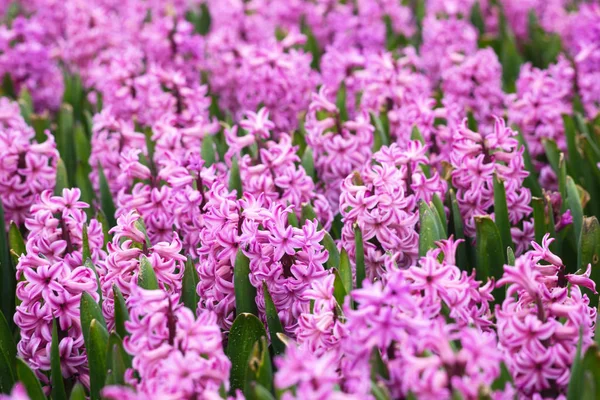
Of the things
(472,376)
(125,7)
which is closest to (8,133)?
(472,376)

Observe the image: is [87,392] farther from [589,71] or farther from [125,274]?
[589,71]

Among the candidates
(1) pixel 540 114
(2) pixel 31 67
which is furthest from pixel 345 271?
(2) pixel 31 67

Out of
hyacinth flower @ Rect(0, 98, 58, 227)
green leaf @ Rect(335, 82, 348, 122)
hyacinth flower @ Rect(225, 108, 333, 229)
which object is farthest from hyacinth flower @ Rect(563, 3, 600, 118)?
hyacinth flower @ Rect(0, 98, 58, 227)

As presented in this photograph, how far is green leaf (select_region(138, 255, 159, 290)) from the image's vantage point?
2.00m

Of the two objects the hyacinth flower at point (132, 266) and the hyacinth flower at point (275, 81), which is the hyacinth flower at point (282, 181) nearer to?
the hyacinth flower at point (132, 266)

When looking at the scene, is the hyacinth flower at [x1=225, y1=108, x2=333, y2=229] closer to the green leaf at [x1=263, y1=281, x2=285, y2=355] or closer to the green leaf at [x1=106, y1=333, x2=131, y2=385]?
the green leaf at [x1=263, y1=281, x2=285, y2=355]

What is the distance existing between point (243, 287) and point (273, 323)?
0.42 feet

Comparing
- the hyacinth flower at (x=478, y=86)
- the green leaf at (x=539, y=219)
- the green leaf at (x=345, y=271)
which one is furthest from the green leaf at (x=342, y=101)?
the green leaf at (x=345, y=271)

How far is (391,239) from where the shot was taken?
7.51 feet

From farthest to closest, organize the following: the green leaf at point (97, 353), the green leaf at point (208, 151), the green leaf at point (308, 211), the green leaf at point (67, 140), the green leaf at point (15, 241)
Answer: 1. the green leaf at point (67, 140)
2. the green leaf at point (208, 151)
3. the green leaf at point (15, 241)
4. the green leaf at point (308, 211)
5. the green leaf at point (97, 353)

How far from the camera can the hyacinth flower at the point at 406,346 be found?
141 centimetres

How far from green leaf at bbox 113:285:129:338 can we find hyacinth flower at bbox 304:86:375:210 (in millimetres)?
1166

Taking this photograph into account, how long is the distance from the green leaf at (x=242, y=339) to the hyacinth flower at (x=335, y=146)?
100 centimetres

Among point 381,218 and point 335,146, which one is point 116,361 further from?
point 335,146
